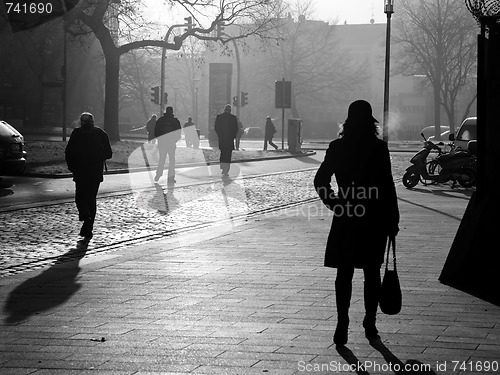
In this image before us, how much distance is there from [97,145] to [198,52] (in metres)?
79.9

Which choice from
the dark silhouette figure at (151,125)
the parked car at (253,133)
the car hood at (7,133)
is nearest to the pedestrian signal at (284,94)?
the dark silhouette figure at (151,125)

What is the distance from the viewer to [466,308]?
7988 mm

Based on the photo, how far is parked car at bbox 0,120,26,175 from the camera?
70.6 ft

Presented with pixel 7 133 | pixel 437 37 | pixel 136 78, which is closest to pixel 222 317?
pixel 7 133

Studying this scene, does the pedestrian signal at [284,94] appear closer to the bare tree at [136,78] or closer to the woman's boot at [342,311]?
the bare tree at [136,78]

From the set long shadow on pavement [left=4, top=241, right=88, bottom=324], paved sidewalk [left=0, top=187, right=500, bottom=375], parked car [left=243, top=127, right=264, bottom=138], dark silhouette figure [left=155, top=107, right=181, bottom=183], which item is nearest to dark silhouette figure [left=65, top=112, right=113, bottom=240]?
paved sidewalk [left=0, top=187, right=500, bottom=375]

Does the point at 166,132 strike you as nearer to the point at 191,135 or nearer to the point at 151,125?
the point at 151,125

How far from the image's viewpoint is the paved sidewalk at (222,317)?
604 cm

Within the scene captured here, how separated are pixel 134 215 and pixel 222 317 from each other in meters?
8.68

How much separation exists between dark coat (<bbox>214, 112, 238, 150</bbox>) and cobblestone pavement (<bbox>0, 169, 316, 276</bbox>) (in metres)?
3.74

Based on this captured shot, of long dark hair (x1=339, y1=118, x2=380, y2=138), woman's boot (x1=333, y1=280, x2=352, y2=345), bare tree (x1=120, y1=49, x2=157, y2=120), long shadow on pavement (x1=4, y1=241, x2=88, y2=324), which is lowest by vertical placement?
long shadow on pavement (x1=4, y1=241, x2=88, y2=324)

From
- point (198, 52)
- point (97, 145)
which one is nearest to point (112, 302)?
point (97, 145)

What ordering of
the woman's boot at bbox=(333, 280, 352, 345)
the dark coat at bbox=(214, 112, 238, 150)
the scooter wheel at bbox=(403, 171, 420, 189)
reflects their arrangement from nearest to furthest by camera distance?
the woman's boot at bbox=(333, 280, 352, 345)
the scooter wheel at bbox=(403, 171, 420, 189)
the dark coat at bbox=(214, 112, 238, 150)

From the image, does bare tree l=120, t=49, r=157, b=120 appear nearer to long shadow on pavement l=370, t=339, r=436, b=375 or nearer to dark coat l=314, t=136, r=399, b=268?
dark coat l=314, t=136, r=399, b=268
